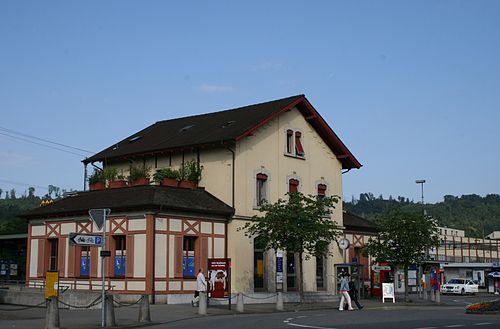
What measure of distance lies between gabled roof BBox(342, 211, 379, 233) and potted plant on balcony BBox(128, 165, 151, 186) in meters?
14.3

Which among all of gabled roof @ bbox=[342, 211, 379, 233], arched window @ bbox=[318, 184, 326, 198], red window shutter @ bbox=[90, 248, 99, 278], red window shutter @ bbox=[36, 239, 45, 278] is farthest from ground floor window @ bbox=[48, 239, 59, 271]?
gabled roof @ bbox=[342, 211, 379, 233]

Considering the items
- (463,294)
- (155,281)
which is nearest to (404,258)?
(155,281)

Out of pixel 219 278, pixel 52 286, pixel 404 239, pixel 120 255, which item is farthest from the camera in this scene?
pixel 404 239

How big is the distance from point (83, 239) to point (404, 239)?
23.6 m

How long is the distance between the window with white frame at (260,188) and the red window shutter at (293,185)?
2.25 m

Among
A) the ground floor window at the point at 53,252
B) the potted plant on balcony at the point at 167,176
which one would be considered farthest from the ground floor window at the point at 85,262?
the potted plant on balcony at the point at 167,176

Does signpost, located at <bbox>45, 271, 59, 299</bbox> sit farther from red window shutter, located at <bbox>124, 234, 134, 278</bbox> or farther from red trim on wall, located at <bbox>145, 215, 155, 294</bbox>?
red window shutter, located at <bbox>124, 234, 134, 278</bbox>

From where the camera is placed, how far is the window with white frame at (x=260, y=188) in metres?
38.7

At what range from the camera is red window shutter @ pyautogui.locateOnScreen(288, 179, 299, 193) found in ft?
135

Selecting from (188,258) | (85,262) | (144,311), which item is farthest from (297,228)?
(144,311)

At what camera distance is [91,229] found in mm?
35062

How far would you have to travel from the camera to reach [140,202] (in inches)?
1281

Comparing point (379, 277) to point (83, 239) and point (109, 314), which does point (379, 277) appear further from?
point (83, 239)

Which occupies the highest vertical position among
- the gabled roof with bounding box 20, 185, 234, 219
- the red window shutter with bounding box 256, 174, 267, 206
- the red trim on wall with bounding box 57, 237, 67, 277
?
the red window shutter with bounding box 256, 174, 267, 206
